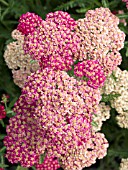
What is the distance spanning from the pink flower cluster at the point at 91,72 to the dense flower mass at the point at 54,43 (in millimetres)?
100

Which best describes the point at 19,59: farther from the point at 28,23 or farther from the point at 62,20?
the point at 62,20

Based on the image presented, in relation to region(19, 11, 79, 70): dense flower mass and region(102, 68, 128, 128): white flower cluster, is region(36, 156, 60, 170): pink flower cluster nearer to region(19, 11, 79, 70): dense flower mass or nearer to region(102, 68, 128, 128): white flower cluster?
region(102, 68, 128, 128): white flower cluster

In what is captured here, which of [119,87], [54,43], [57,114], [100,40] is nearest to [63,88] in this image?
[57,114]

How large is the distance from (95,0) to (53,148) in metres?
1.37

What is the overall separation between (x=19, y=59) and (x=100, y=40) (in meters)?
0.79

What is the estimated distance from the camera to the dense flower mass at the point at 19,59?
346cm

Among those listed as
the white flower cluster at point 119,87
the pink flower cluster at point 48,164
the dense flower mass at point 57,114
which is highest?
the white flower cluster at point 119,87

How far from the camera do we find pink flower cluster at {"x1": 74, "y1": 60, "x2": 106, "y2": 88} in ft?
9.50

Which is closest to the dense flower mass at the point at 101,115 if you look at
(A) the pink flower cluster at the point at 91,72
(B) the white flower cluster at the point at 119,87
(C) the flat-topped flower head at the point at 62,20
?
(B) the white flower cluster at the point at 119,87

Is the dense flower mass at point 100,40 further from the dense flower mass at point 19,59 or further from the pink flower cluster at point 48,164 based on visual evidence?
the pink flower cluster at point 48,164

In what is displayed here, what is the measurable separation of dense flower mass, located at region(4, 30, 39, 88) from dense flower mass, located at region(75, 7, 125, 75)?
56 centimetres

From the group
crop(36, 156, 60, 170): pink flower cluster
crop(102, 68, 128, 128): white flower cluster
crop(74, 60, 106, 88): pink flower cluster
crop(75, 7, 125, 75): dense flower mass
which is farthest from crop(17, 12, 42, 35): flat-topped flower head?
crop(36, 156, 60, 170): pink flower cluster

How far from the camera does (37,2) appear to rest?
402cm

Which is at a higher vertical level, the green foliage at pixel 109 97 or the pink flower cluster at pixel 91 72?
the pink flower cluster at pixel 91 72
